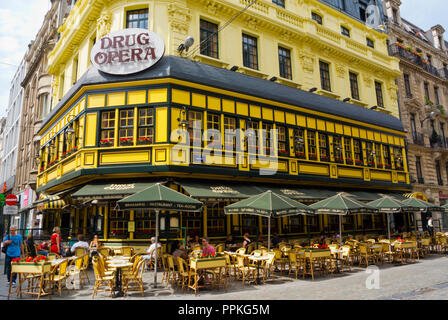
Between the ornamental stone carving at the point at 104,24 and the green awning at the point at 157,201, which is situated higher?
the ornamental stone carving at the point at 104,24

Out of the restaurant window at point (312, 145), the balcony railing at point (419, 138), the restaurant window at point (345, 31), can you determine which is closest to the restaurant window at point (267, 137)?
the restaurant window at point (312, 145)

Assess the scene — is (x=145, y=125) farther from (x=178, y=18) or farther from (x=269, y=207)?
(x=269, y=207)

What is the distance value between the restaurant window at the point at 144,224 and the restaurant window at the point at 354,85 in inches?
701

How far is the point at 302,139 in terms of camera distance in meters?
19.0

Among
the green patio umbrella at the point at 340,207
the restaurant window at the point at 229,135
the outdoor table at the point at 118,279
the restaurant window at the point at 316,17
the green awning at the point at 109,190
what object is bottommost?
the outdoor table at the point at 118,279

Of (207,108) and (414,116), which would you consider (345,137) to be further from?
(414,116)

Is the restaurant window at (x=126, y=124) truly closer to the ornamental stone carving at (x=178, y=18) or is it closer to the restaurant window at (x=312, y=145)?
the ornamental stone carving at (x=178, y=18)

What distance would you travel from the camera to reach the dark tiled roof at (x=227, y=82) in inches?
Answer: 579

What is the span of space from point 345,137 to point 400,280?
13161 mm

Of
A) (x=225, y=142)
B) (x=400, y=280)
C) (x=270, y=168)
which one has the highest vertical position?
(x=225, y=142)

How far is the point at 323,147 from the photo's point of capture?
20.3 m

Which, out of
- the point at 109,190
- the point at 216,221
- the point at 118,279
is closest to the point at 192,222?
the point at 216,221

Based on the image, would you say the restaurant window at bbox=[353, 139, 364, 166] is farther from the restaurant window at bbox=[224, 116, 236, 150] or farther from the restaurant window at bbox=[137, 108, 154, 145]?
the restaurant window at bbox=[137, 108, 154, 145]

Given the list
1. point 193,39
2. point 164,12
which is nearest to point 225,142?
point 193,39
